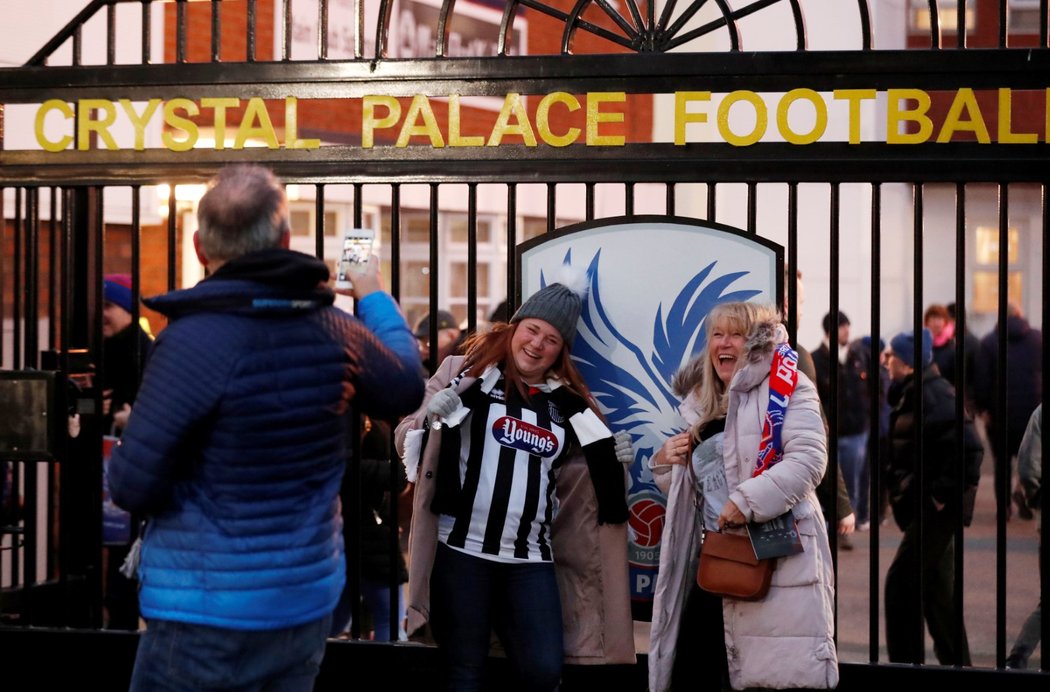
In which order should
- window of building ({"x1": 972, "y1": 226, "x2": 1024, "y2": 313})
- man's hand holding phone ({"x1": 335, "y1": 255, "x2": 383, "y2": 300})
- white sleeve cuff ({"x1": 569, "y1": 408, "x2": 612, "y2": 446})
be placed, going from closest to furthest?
man's hand holding phone ({"x1": 335, "y1": 255, "x2": 383, "y2": 300})
white sleeve cuff ({"x1": 569, "y1": 408, "x2": 612, "y2": 446})
window of building ({"x1": 972, "y1": 226, "x2": 1024, "y2": 313})

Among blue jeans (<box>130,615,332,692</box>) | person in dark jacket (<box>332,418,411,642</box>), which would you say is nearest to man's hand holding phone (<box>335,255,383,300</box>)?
blue jeans (<box>130,615,332,692</box>)

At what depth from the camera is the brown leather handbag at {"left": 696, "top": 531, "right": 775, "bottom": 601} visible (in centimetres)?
418

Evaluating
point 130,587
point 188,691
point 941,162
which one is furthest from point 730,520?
point 130,587

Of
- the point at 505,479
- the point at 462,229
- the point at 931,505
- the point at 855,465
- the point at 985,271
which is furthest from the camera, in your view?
the point at 985,271

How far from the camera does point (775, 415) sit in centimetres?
423

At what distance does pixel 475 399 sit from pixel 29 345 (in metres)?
2.16

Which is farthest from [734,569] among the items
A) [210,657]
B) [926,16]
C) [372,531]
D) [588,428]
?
[926,16]

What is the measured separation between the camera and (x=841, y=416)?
10.7 m

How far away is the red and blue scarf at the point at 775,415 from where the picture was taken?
166 inches

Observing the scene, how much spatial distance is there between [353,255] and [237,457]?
87cm

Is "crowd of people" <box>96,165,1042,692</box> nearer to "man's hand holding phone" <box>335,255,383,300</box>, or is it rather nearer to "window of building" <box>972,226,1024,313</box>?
"man's hand holding phone" <box>335,255,383,300</box>

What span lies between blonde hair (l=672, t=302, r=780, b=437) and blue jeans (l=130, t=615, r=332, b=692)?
6.35ft

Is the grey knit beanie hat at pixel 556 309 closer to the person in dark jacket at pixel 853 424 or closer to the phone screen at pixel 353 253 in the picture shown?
the phone screen at pixel 353 253

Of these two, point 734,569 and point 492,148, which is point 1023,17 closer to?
point 492,148
